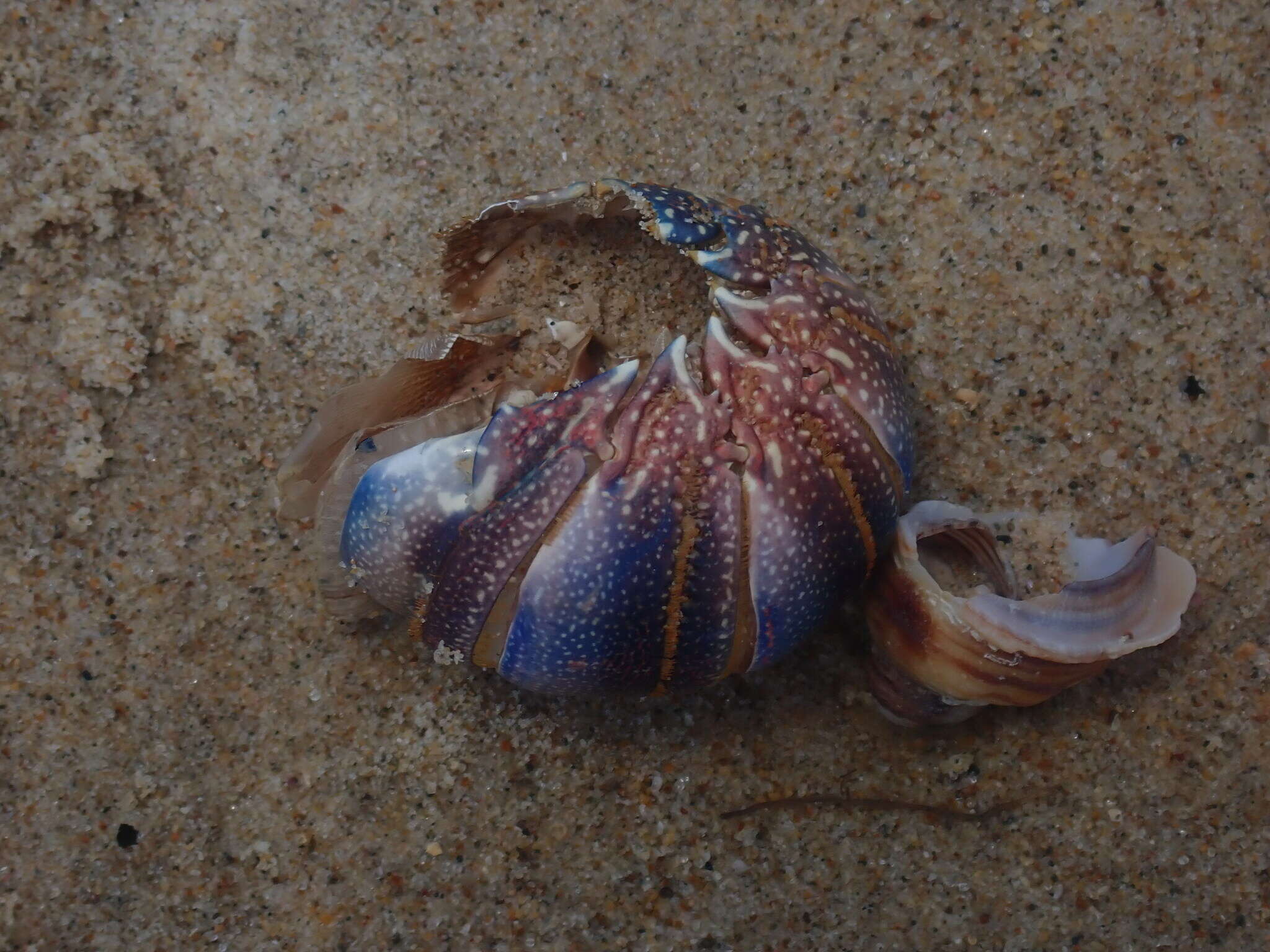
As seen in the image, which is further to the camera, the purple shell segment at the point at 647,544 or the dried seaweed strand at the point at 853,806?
the dried seaweed strand at the point at 853,806

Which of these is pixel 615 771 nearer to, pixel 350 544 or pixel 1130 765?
pixel 350 544

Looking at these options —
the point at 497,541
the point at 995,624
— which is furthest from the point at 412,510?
the point at 995,624

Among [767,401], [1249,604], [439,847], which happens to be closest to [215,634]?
[439,847]

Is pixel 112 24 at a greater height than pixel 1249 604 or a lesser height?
greater

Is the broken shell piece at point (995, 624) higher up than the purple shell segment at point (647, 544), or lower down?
lower down

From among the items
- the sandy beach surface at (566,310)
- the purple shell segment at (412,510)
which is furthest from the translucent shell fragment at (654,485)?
the sandy beach surface at (566,310)

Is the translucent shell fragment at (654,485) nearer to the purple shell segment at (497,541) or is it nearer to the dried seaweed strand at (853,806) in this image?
the purple shell segment at (497,541)
